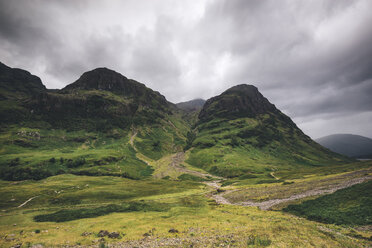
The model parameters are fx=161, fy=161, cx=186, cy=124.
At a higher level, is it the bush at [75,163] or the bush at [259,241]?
the bush at [75,163]

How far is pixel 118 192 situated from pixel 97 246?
60400 mm

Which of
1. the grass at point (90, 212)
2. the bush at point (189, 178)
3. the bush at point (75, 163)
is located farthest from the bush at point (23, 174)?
the bush at point (189, 178)

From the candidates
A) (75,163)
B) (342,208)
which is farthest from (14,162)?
(342,208)

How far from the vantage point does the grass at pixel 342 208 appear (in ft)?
104

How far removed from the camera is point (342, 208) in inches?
1430

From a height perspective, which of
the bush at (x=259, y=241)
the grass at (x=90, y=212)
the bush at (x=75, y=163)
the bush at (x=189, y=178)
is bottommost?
the bush at (x=189, y=178)

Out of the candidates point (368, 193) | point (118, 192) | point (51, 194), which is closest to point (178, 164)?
point (118, 192)

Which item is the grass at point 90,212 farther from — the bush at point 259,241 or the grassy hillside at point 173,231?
the bush at point 259,241

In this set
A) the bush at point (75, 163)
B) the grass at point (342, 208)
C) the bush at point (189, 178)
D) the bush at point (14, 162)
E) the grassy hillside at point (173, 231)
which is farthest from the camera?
the bush at point (189, 178)

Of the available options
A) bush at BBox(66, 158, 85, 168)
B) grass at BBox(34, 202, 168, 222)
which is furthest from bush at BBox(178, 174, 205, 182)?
grass at BBox(34, 202, 168, 222)

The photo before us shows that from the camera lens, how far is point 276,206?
155ft

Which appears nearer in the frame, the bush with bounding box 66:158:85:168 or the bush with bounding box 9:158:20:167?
the bush with bounding box 9:158:20:167

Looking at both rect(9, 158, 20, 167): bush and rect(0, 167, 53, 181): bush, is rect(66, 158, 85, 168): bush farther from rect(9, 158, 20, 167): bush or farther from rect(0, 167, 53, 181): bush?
rect(9, 158, 20, 167): bush

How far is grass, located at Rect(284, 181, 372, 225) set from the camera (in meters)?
31.8
